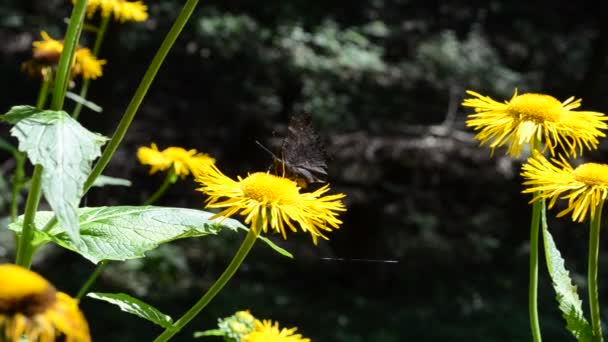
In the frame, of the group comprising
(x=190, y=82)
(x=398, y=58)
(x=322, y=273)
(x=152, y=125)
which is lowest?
(x=322, y=273)

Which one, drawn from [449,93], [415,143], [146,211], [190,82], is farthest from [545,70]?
[146,211]

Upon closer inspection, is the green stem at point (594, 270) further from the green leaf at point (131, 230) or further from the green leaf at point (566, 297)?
the green leaf at point (131, 230)

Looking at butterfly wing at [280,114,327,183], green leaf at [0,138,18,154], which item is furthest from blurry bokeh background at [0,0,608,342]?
butterfly wing at [280,114,327,183]

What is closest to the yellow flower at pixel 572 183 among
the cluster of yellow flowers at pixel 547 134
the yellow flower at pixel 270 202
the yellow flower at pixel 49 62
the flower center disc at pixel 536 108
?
the cluster of yellow flowers at pixel 547 134

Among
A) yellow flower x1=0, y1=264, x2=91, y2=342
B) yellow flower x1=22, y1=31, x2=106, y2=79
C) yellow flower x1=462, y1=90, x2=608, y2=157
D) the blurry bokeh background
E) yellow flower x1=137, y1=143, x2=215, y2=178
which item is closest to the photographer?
yellow flower x1=0, y1=264, x2=91, y2=342

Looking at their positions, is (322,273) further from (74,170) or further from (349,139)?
(74,170)

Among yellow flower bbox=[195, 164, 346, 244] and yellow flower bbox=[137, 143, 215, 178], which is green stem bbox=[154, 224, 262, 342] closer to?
yellow flower bbox=[195, 164, 346, 244]
